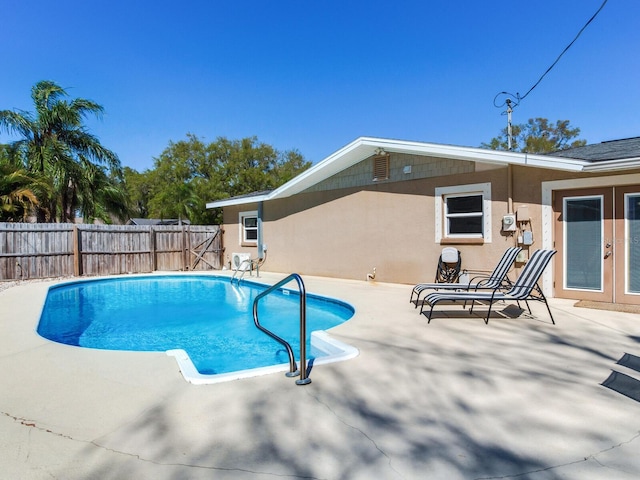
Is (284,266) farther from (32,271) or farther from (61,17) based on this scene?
(61,17)

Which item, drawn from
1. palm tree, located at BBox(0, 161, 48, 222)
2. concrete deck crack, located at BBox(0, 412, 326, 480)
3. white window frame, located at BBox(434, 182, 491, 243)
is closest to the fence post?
palm tree, located at BBox(0, 161, 48, 222)

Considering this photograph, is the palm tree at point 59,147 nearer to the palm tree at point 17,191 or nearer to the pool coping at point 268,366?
the palm tree at point 17,191

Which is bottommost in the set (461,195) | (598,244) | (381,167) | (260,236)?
(598,244)

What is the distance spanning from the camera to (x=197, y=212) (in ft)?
70.9

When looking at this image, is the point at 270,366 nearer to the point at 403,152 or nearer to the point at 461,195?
the point at 461,195

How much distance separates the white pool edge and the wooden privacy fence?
11.9m

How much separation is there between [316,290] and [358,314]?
3304 millimetres

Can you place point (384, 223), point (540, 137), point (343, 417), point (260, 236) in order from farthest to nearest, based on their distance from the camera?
point (540, 137), point (260, 236), point (384, 223), point (343, 417)

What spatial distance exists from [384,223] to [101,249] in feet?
36.0

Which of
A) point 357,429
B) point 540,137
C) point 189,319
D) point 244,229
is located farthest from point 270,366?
point 540,137

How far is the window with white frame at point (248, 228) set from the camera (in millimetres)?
15875

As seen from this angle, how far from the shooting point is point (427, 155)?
9734 millimetres

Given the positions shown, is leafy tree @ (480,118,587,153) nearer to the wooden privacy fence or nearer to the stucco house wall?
the stucco house wall

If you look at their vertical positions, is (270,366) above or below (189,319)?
above
